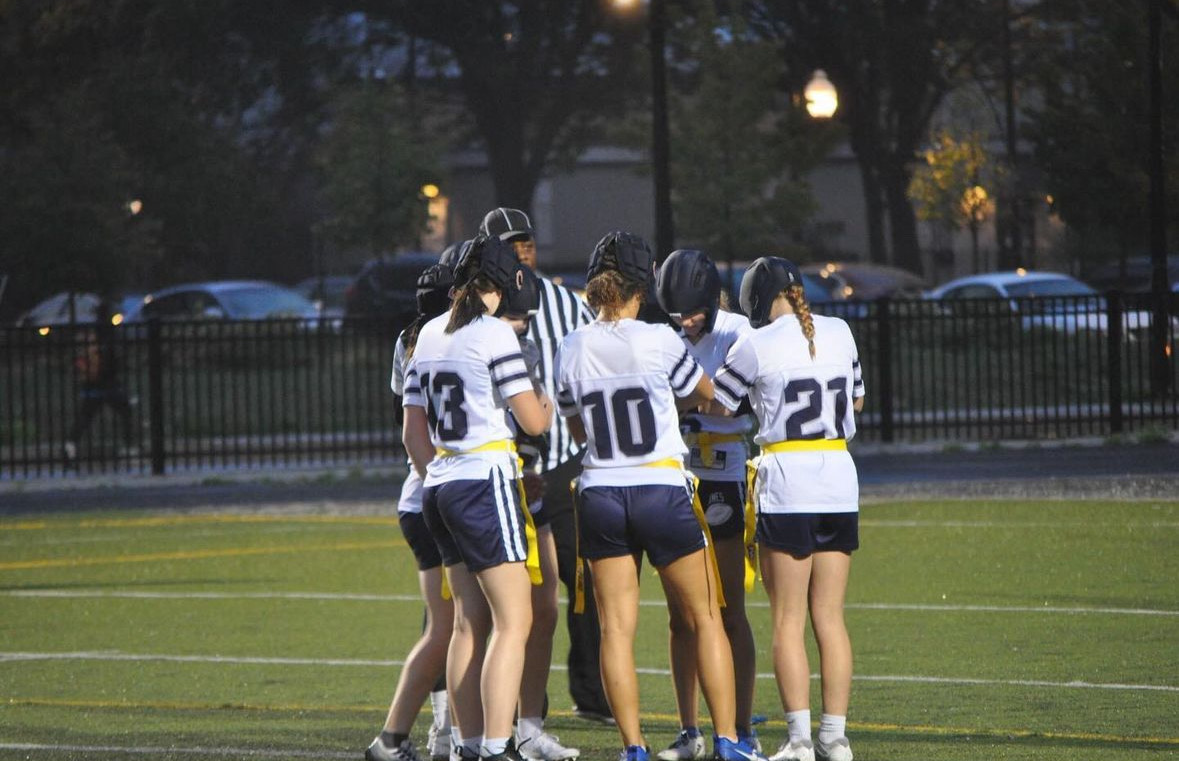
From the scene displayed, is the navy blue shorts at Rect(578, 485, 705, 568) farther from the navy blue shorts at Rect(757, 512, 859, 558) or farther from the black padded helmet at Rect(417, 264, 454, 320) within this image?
the black padded helmet at Rect(417, 264, 454, 320)

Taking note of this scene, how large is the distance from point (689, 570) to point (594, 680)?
1.73 m

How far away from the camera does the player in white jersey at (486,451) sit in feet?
23.2

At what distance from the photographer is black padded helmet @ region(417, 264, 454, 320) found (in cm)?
763

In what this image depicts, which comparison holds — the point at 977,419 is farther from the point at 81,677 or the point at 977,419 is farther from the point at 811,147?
the point at 811,147

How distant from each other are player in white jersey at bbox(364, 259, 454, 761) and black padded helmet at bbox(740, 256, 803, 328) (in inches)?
46.9

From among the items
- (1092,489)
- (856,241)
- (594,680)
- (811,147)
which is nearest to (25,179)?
(811,147)

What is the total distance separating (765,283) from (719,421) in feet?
1.99

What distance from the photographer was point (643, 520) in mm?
7113

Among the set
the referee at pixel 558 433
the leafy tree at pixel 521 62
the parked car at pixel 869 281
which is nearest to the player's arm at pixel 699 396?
the referee at pixel 558 433

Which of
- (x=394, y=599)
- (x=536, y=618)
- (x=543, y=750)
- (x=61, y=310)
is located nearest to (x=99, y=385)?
(x=394, y=599)

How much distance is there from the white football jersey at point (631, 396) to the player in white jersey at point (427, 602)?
0.78m

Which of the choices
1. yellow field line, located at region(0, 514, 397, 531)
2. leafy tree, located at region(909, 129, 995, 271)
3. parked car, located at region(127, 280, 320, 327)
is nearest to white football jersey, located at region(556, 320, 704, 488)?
yellow field line, located at region(0, 514, 397, 531)

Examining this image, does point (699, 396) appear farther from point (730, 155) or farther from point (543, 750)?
point (730, 155)

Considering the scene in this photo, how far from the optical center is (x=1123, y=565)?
1316cm
